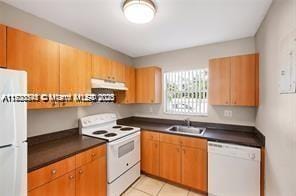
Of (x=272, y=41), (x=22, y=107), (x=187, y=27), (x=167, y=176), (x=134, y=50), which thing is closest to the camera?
(x=22, y=107)

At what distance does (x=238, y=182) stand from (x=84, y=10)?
2.97 meters

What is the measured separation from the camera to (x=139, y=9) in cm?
145

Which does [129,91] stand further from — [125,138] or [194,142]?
[194,142]

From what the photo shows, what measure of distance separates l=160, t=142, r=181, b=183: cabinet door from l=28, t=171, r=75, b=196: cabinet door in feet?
4.88

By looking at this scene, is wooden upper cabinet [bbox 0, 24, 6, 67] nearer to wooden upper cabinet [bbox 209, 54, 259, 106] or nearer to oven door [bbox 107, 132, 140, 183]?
oven door [bbox 107, 132, 140, 183]

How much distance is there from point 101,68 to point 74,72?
1.68 feet

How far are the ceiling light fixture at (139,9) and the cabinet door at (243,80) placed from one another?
1.61m

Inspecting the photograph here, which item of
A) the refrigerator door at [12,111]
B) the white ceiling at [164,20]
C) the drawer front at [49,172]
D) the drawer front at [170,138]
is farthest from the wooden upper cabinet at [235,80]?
the refrigerator door at [12,111]

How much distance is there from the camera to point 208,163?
2213mm

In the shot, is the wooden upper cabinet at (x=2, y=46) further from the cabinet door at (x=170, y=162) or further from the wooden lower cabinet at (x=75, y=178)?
the cabinet door at (x=170, y=162)

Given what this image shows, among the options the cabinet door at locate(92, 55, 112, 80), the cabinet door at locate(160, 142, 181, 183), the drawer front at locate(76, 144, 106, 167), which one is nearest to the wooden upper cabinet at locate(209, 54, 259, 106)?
the cabinet door at locate(160, 142, 181, 183)

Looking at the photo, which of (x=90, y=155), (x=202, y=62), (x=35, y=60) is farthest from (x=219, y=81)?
(x=35, y=60)

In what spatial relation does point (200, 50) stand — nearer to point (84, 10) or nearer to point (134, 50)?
point (134, 50)

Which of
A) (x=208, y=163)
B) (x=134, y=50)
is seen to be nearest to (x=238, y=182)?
(x=208, y=163)
